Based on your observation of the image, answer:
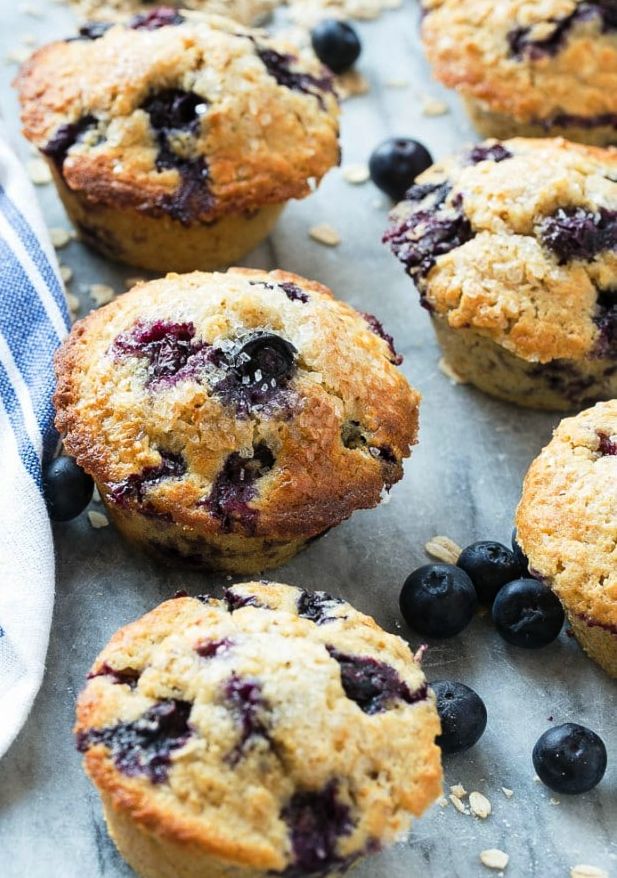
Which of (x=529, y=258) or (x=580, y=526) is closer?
(x=580, y=526)

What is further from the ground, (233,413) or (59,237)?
(233,413)

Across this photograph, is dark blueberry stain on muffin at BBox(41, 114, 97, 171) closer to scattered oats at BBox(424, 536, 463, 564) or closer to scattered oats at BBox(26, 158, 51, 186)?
scattered oats at BBox(26, 158, 51, 186)

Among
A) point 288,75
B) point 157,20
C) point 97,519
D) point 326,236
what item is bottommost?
point 326,236

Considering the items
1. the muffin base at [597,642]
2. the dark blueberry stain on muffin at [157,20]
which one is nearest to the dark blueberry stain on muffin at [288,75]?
the dark blueberry stain on muffin at [157,20]

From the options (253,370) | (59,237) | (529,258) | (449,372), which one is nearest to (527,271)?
(529,258)

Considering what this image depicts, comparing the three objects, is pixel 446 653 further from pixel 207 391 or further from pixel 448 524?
pixel 207 391

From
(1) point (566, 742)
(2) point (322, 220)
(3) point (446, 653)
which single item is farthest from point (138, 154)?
(1) point (566, 742)

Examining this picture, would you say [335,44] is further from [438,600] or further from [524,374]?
[438,600]
